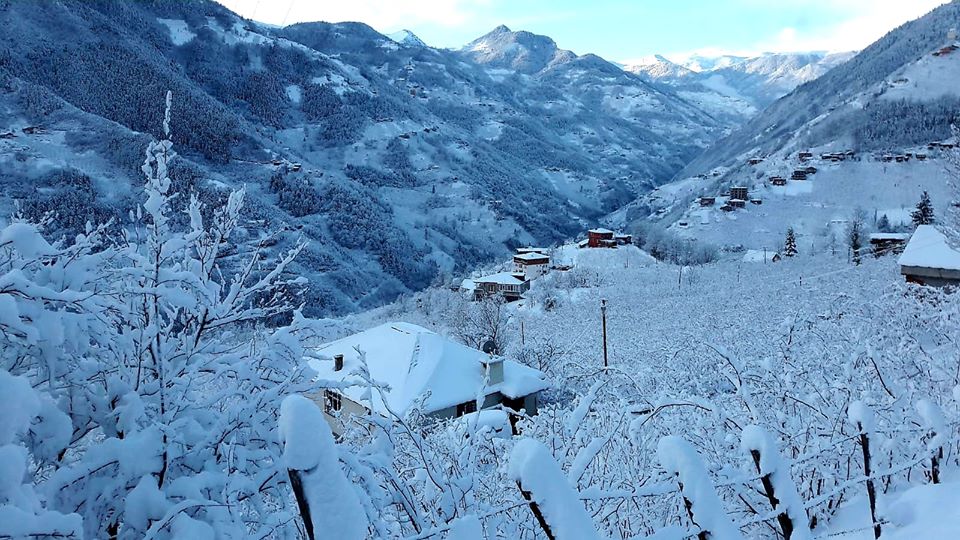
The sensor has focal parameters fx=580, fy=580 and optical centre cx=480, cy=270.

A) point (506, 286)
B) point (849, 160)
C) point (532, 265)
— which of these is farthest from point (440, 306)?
point (849, 160)

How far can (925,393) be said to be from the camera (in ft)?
17.3

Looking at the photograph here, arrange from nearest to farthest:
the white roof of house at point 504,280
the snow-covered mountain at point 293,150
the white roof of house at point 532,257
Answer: the white roof of house at point 504,280
the white roof of house at point 532,257
the snow-covered mountain at point 293,150

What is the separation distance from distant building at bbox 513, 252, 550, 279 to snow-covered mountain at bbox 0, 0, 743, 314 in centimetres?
1355

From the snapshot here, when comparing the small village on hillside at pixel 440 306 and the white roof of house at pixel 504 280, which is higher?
the small village on hillside at pixel 440 306

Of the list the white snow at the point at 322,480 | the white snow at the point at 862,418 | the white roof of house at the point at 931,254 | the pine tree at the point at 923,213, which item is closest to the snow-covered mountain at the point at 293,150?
the white roof of house at the point at 931,254

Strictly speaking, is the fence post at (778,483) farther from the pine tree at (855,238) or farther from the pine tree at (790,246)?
the pine tree at (790,246)

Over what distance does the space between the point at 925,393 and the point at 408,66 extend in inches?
7790

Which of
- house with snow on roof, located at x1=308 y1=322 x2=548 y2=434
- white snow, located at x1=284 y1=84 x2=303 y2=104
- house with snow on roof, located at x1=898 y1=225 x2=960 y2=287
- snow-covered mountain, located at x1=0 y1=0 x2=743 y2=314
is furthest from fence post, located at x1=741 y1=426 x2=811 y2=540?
white snow, located at x1=284 y1=84 x2=303 y2=104

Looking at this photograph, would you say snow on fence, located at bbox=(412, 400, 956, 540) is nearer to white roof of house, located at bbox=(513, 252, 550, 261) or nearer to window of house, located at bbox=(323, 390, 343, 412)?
window of house, located at bbox=(323, 390, 343, 412)

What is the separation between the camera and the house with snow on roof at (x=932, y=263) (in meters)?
20.2

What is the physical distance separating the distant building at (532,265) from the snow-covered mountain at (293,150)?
13545 millimetres

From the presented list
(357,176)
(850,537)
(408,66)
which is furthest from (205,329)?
(408,66)

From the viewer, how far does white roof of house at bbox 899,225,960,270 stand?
2017 centimetres

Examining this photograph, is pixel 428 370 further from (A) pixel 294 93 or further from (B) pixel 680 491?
(A) pixel 294 93
